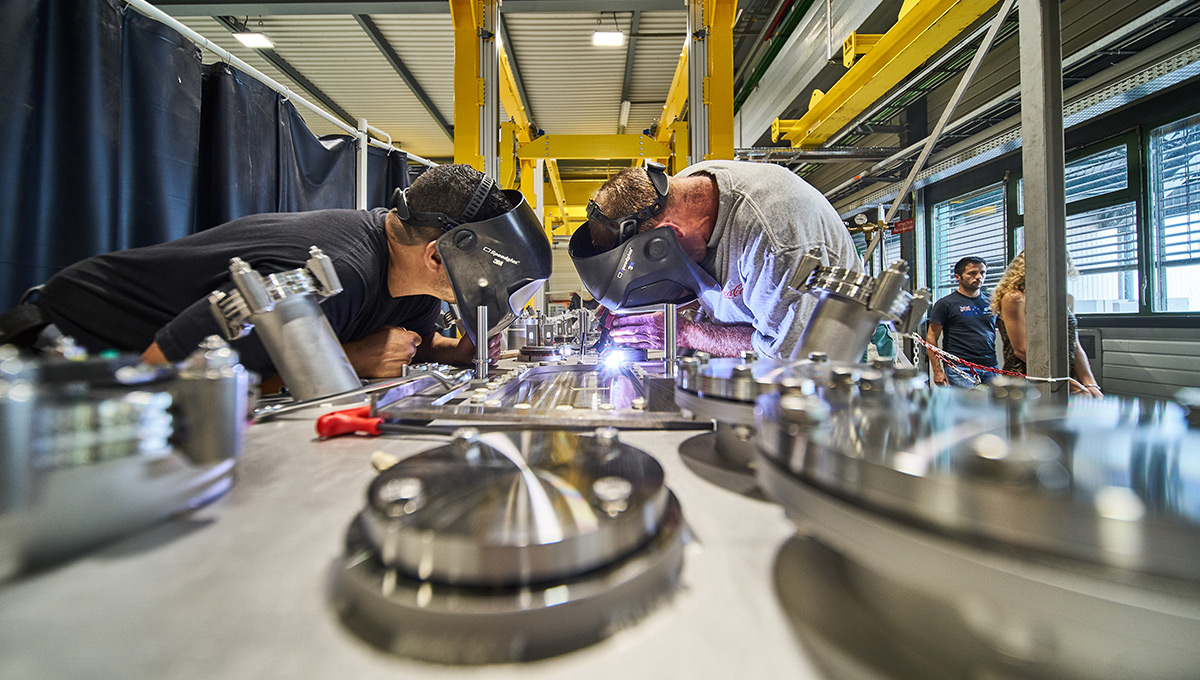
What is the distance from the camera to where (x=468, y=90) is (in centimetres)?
219

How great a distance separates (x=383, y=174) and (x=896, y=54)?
11.8ft

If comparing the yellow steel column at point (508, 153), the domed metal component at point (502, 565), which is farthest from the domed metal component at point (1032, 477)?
the yellow steel column at point (508, 153)

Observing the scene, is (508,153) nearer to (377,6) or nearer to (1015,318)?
(377,6)

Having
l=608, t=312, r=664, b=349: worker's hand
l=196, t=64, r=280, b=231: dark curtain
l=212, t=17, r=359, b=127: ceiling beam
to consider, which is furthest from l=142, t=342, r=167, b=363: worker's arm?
l=212, t=17, r=359, b=127: ceiling beam

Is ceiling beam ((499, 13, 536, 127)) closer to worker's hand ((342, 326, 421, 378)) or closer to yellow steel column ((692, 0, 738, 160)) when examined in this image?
yellow steel column ((692, 0, 738, 160))

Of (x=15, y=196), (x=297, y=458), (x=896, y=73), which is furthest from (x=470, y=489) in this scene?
(x=896, y=73)

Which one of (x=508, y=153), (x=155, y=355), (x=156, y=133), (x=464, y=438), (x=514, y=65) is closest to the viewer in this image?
(x=464, y=438)

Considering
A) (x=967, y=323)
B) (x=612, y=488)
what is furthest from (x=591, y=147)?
(x=967, y=323)

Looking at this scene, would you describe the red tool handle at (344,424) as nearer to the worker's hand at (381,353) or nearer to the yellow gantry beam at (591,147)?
the worker's hand at (381,353)

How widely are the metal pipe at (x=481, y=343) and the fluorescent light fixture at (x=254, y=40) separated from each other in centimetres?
550

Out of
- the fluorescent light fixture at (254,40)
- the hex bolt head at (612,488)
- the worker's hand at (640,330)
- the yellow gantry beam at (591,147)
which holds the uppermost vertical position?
the fluorescent light fixture at (254,40)

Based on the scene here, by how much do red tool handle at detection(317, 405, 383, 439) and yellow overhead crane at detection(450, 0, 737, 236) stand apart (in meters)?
1.86

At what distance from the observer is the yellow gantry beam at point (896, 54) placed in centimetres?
213

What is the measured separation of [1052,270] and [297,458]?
1.26 meters
